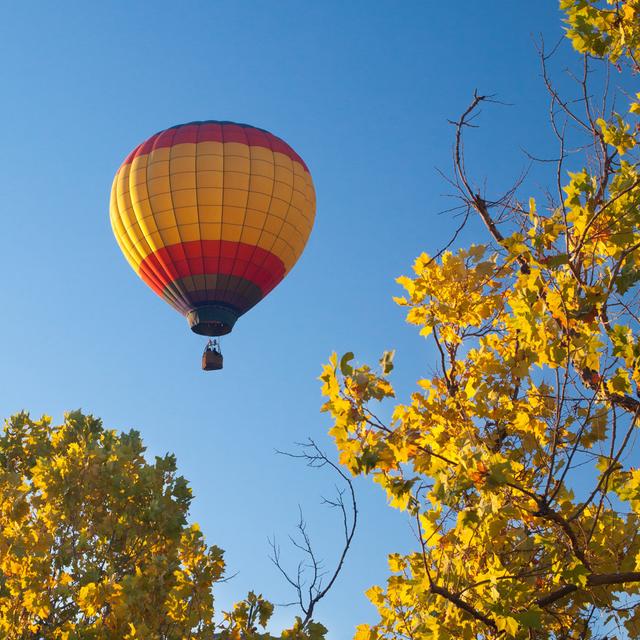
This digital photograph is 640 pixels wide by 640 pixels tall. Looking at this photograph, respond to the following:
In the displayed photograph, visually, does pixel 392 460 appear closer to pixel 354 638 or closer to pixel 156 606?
pixel 354 638

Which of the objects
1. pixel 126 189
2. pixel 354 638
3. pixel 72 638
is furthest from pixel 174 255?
pixel 354 638

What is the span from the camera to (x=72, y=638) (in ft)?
36.0

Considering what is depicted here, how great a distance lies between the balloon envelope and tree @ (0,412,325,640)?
51.3 feet

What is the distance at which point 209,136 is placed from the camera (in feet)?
97.5

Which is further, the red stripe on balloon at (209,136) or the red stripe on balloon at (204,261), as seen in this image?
the red stripe on balloon at (209,136)

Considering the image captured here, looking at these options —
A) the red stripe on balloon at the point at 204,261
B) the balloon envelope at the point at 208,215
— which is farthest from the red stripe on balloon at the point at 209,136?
the red stripe on balloon at the point at 204,261

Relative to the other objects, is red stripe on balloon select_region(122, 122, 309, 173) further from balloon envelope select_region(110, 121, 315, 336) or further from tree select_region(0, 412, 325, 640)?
tree select_region(0, 412, 325, 640)

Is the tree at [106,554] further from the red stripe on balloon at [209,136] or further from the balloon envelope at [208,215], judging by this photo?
the red stripe on balloon at [209,136]

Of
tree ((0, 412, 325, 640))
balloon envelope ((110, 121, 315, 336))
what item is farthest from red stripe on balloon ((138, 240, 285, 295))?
tree ((0, 412, 325, 640))

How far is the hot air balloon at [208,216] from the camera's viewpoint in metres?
29.1

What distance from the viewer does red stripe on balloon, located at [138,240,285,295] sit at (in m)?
29.2

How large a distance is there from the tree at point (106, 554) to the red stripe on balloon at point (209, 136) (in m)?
17.6

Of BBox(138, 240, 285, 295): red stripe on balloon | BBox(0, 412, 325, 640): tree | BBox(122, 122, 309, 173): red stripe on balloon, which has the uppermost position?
BBox(122, 122, 309, 173): red stripe on balloon

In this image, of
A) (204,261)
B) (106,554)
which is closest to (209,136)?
(204,261)
